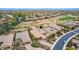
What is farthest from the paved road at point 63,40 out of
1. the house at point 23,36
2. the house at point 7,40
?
the house at point 7,40

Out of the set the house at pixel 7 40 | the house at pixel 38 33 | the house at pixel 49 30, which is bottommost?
the house at pixel 7 40

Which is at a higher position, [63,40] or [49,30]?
[49,30]

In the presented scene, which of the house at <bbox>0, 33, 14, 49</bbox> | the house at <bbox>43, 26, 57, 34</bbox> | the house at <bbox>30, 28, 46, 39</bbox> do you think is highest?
the house at <bbox>43, 26, 57, 34</bbox>

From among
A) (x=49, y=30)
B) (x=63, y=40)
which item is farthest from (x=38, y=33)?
(x=63, y=40)

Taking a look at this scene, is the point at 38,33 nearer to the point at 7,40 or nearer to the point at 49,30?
the point at 49,30

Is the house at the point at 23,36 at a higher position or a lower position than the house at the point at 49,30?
lower

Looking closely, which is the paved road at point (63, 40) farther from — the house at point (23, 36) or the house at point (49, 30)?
the house at point (23, 36)

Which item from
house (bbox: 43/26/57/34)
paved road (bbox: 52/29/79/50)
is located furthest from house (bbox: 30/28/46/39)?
paved road (bbox: 52/29/79/50)

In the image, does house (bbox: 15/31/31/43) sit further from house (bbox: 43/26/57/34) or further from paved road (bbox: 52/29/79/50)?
paved road (bbox: 52/29/79/50)

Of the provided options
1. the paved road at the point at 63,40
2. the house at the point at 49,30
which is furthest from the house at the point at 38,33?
the paved road at the point at 63,40
